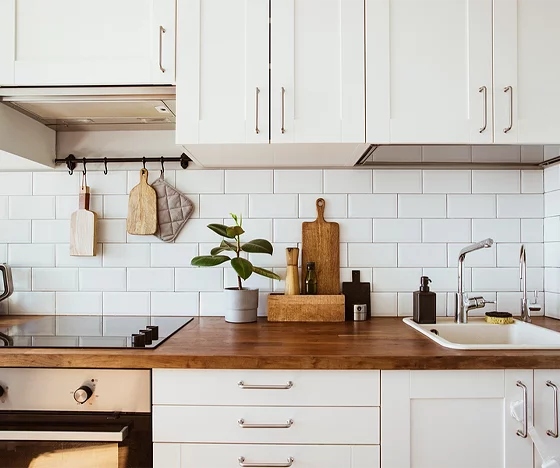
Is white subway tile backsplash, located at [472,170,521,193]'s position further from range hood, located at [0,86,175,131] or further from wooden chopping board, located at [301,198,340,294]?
range hood, located at [0,86,175,131]

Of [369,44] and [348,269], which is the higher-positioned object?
[369,44]

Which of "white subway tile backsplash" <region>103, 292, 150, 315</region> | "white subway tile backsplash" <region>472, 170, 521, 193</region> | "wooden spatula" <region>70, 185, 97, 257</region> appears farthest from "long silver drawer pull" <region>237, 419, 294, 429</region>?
"white subway tile backsplash" <region>472, 170, 521, 193</region>

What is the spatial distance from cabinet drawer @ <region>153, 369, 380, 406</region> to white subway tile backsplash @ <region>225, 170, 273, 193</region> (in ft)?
3.01

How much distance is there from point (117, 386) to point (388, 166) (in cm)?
136

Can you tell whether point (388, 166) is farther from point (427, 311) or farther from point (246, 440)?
point (246, 440)

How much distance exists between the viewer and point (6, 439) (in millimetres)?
1342

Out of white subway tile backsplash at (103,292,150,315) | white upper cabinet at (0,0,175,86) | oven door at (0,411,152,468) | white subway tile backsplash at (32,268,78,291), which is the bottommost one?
oven door at (0,411,152,468)

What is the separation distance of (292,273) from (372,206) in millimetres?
461

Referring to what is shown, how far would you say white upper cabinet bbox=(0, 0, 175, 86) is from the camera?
166 centimetres

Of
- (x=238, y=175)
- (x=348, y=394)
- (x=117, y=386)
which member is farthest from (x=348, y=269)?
(x=117, y=386)

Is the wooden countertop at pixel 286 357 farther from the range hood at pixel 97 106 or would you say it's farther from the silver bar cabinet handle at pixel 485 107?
the range hood at pixel 97 106

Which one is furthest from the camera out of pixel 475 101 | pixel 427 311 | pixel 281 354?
pixel 427 311

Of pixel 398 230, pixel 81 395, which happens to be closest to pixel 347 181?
pixel 398 230

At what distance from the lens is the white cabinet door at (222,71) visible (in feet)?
5.32
